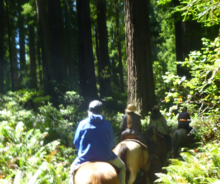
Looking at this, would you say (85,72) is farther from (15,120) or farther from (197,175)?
(197,175)

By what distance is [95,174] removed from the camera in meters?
3.76

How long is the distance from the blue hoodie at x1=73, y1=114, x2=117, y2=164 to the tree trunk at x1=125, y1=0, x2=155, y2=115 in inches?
201

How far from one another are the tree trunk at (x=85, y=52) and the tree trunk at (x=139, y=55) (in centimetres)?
602

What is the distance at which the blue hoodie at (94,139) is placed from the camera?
4293 mm

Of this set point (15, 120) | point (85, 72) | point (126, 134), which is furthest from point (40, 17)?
point (126, 134)

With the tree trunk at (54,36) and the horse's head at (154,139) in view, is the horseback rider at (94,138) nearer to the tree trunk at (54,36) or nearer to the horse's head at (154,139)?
the horse's head at (154,139)

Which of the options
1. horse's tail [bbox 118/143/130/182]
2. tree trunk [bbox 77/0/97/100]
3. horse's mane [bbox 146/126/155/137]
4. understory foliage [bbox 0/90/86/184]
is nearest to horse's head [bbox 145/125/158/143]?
horse's mane [bbox 146/126/155/137]

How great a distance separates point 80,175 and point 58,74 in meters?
13.8

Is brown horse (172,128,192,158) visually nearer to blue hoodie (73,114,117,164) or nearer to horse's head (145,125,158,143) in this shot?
horse's head (145,125,158,143)

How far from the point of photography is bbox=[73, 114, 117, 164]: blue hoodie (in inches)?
169

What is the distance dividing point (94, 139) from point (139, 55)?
565 cm

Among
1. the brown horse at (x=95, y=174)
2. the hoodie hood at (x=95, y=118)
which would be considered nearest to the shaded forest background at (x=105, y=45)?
the hoodie hood at (x=95, y=118)

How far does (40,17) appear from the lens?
55.4ft

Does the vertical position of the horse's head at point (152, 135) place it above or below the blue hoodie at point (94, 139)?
below
